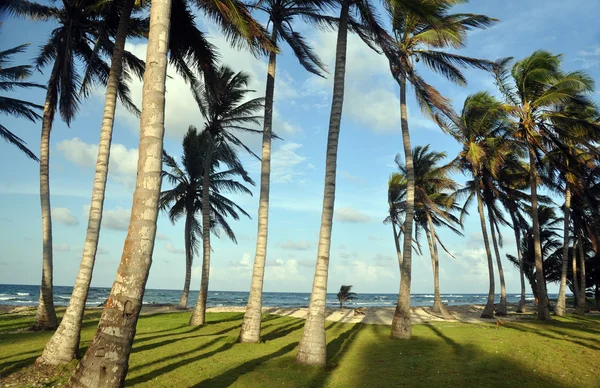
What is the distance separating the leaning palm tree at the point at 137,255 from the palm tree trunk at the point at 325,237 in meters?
4.87

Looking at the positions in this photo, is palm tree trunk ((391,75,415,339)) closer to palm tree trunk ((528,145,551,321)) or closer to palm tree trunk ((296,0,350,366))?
palm tree trunk ((296,0,350,366))

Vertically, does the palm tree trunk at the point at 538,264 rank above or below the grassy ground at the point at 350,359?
above

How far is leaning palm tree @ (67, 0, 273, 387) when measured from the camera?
5.36m

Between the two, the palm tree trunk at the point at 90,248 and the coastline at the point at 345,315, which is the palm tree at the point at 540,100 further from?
the palm tree trunk at the point at 90,248

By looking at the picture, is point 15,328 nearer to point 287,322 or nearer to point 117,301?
point 287,322

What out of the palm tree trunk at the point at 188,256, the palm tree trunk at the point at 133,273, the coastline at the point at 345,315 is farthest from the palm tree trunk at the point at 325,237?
the palm tree trunk at the point at 188,256

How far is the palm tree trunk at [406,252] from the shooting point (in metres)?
13.7

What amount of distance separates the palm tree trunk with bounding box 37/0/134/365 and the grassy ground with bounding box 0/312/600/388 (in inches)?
16.1

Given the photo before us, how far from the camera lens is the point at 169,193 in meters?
27.0

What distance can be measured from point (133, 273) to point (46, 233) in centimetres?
1040

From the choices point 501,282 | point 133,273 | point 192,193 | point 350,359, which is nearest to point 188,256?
point 192,193

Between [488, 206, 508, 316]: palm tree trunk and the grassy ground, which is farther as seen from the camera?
[488, 206, 508, 316]: palm tree trunk

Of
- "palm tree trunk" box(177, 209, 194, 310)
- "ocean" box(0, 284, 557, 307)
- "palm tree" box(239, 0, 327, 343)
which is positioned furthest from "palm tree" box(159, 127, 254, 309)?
"ocean" box(0, 284, 557, 307)

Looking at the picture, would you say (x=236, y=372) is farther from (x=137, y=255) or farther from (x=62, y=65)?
(x=62, y=65)
